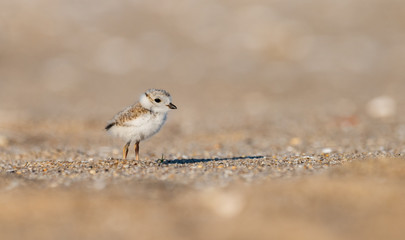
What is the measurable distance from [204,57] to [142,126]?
45.8 feet

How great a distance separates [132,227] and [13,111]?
1051 cm

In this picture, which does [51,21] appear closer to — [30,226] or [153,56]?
[153,56]

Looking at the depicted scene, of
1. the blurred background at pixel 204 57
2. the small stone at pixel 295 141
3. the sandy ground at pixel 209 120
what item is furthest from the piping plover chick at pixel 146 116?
the blurred background at pixel 204 57

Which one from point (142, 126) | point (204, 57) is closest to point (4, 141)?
point (142, 126)

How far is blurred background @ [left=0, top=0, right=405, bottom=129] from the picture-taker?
1486 cm

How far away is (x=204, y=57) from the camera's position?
20.2m

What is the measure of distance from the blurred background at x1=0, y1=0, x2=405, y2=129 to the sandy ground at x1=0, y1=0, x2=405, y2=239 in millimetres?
75

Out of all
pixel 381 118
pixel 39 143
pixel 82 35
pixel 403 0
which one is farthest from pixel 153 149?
pixel 403 0

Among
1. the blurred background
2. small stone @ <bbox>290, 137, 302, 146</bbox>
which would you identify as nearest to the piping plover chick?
small stone @ <bbox>290, 137, 302, 146</bbox>

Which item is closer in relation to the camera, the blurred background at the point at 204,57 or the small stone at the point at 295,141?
the small stone at the point at 295,141

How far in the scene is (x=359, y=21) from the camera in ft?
72.4

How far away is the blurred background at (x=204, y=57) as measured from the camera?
1486 centimetres

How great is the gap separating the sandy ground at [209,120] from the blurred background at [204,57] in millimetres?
75

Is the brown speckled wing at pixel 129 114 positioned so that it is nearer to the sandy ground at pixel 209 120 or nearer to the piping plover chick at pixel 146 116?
the piping plover chick at pixel 146 116
